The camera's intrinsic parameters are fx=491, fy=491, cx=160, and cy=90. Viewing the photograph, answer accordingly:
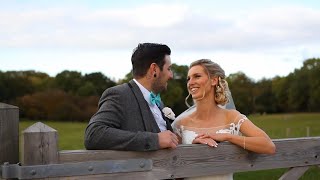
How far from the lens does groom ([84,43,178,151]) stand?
10.2ft

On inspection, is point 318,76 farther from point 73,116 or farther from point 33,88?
point 33,88

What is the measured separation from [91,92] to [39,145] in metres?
82.5

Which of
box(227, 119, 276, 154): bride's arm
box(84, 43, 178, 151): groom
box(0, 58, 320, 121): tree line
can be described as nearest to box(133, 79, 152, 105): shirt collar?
box(84, 43, 178, 151): groom

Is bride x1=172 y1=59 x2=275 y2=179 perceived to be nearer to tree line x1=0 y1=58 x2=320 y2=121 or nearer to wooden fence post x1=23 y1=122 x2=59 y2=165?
wooden fence post x1=23 y1=122 x2=59 y2=165

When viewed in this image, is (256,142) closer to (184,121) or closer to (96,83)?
(184,121)

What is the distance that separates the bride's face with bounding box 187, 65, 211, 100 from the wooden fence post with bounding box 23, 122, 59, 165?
61.1 inches

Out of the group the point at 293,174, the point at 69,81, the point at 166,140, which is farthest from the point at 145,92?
the point at 69,81

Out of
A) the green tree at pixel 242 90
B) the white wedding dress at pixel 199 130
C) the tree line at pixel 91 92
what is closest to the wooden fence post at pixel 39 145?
the white wedding dress at pixel 199 130

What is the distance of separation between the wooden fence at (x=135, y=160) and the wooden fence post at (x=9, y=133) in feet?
0.13

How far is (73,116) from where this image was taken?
86.5m

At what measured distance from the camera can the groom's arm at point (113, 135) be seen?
3.10m

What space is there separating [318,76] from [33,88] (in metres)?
52.1

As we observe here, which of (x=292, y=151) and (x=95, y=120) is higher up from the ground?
(x=95, y=120)

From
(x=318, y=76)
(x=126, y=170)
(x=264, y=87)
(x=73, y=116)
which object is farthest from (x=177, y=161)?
(x=264, y=87)
